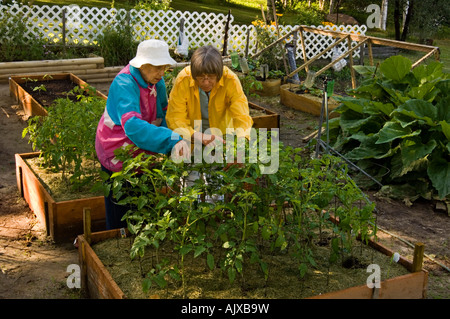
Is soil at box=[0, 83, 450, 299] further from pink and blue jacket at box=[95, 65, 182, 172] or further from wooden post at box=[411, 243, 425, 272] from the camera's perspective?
pink and blue jacket at box=[95, 65, 182, 172]

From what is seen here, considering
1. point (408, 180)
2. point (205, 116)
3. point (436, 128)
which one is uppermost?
point (205, 116)

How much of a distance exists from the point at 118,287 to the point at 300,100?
5.88 meters

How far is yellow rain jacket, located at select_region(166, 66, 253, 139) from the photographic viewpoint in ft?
11.3

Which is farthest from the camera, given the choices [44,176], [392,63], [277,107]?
[277,107]

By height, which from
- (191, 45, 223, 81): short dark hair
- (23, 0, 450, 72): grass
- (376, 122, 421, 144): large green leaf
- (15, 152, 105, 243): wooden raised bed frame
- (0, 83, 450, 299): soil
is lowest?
(0, 83, 450, 299): soil

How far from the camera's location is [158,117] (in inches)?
142

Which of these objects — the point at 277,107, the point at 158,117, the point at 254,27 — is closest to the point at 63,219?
the point at 158,117

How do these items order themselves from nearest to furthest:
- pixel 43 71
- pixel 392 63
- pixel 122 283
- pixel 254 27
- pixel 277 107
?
1. pixel 122 283
2. pixel 392 63
3. pixel 277 107
4. pixel 43 71
5. pixel 254 27

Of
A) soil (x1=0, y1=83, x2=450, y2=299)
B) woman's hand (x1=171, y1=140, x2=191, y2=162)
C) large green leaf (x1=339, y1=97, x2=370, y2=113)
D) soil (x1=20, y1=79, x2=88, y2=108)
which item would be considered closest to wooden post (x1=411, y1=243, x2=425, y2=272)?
soil (x1=0, y1=83, x2=450, y2=299)

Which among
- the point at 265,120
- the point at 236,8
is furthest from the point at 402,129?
the point at 236,8

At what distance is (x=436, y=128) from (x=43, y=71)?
6386 mm

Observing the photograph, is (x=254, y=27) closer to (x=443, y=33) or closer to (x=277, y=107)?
(x=277, y=107)

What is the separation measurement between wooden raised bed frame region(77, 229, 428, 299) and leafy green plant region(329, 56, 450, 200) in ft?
6.36

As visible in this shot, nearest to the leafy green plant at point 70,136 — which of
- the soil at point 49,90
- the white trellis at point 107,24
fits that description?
the soil at point 49,90
